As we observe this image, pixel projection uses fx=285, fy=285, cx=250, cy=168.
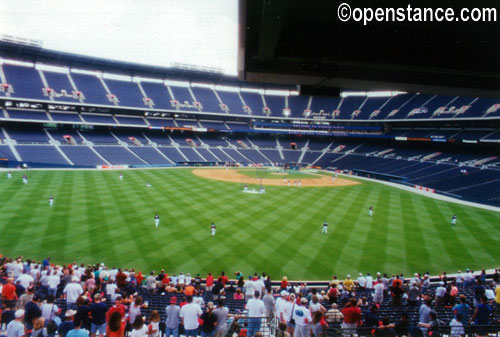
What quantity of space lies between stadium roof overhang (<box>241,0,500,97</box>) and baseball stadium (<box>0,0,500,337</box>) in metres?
0.04

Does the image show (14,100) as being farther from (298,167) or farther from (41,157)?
(298,167)

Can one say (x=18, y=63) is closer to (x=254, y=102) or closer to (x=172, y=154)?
(x=172, y=154)

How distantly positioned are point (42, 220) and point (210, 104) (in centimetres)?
6529

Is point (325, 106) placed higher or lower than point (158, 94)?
higher

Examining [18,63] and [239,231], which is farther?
[18,63]

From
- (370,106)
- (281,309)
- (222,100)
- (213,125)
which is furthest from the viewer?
(222,100)

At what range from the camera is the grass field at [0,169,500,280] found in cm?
1819

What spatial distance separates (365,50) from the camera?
5332mm

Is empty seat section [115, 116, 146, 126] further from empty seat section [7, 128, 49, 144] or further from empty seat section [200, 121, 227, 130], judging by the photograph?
empty seat section [200, 121, 227, 130]

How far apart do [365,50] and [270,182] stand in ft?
146

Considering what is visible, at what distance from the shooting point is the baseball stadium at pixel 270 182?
19.4ft

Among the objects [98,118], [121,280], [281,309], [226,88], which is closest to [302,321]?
[281,309]

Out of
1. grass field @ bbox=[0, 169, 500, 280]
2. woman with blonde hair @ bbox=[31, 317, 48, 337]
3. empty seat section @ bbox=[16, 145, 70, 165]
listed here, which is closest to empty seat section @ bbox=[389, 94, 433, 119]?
grass field @ bbox=[0, 169, 500, 280]

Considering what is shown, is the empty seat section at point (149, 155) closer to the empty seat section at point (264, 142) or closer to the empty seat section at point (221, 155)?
the empty seat section at point (221, 155)
